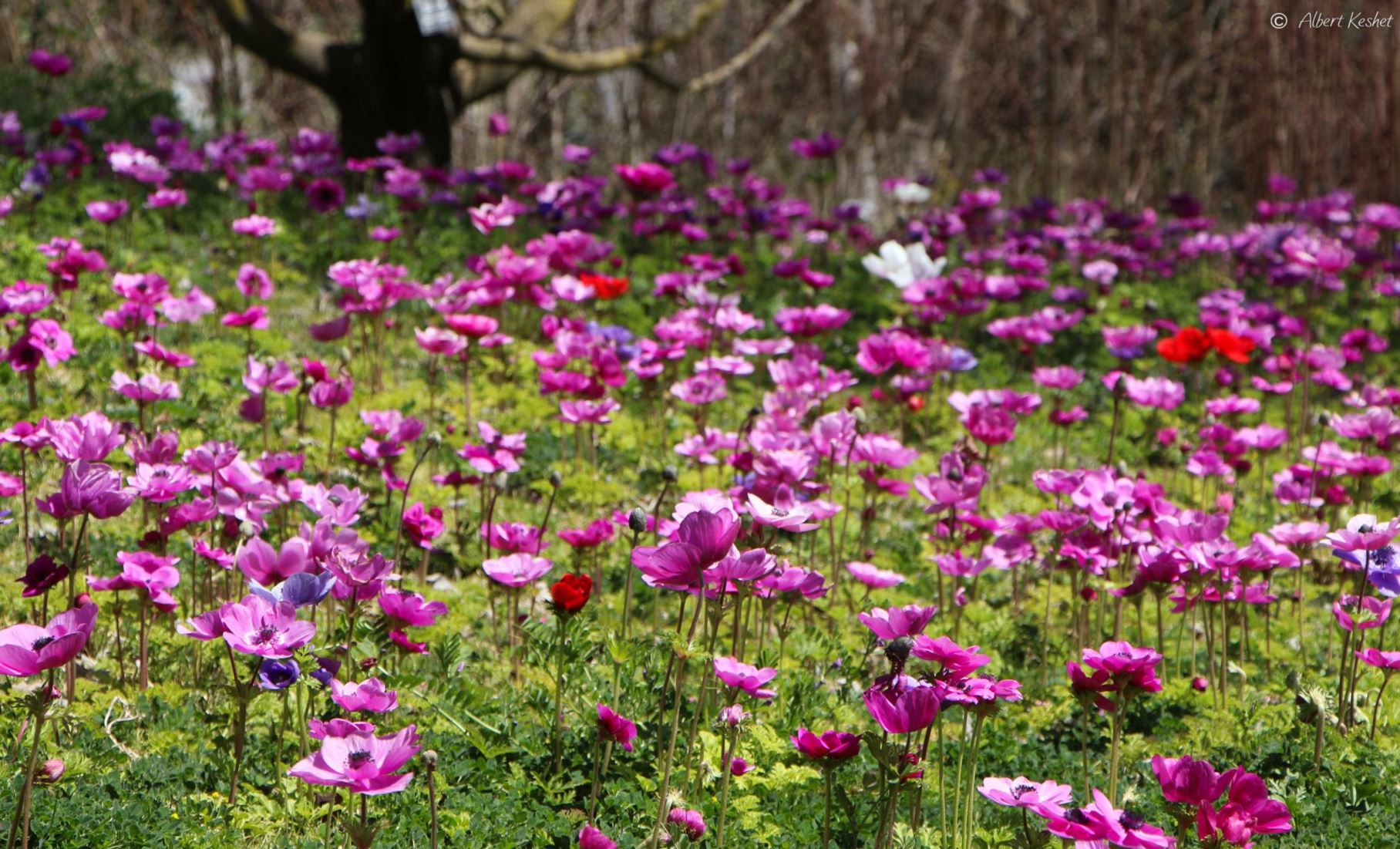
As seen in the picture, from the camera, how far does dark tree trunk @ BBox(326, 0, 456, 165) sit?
8.17 meters

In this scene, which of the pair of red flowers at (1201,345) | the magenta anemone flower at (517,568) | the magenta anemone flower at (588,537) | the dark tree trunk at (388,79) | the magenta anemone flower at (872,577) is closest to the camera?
the magenta anemone flower at (517,568)

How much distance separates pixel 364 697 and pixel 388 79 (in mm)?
6785

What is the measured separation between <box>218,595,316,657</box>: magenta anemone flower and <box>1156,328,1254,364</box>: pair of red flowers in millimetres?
3520

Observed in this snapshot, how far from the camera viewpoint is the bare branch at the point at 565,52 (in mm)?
8469

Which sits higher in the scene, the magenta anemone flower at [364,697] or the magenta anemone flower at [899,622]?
the magenta anemone flower at [899,622]

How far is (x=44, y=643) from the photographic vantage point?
196 cm

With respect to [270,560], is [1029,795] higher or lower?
lower

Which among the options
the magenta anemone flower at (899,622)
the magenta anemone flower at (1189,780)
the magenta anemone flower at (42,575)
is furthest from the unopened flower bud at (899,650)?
the magenta anemone flower at (42,575)

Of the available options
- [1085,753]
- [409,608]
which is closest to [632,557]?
[409,608]

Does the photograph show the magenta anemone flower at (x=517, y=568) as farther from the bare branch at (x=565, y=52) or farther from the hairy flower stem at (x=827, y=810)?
the bare branch at (x=565, y=52)

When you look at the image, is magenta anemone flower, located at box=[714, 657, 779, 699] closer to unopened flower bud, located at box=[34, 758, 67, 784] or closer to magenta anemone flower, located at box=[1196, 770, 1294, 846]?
magenta anemone flower, located at box=[1196, 770, 1294, 846]

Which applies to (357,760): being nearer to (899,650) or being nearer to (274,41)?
(899,650)

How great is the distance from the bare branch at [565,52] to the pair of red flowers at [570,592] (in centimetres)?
652

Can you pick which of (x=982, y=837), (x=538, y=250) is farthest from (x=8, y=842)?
(x=538, y=250)
